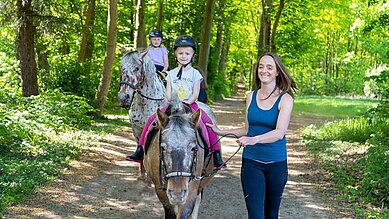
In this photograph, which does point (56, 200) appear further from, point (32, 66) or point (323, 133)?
point (323, 133)

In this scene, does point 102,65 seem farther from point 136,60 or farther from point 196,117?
point 196,117

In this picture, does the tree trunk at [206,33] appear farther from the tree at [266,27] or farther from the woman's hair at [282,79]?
the woman's hair at [282,79]

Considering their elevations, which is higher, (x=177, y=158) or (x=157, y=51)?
(x=157, y=51)

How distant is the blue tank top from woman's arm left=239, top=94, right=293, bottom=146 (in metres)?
0.06

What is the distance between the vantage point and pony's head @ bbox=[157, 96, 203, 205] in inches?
172

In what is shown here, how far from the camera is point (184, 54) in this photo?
6117 mm

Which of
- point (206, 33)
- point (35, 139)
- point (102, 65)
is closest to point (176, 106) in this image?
point (35, 139)

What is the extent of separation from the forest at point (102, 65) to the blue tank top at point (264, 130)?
3.36 meters

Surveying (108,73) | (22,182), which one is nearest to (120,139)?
(108,73)

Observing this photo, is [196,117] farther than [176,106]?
No

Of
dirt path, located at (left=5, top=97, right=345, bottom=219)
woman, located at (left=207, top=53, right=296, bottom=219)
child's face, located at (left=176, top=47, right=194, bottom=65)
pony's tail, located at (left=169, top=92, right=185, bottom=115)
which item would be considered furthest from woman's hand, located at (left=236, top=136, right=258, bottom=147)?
dirt path, located at (left=5, top=97, right=345, bottom=219)

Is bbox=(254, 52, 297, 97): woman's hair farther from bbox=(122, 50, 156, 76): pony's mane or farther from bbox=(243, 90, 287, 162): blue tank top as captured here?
bbox=(122, 50, 156, 76): pony's mane

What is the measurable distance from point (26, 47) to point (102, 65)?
6.61 metres

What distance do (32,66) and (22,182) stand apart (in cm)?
786
